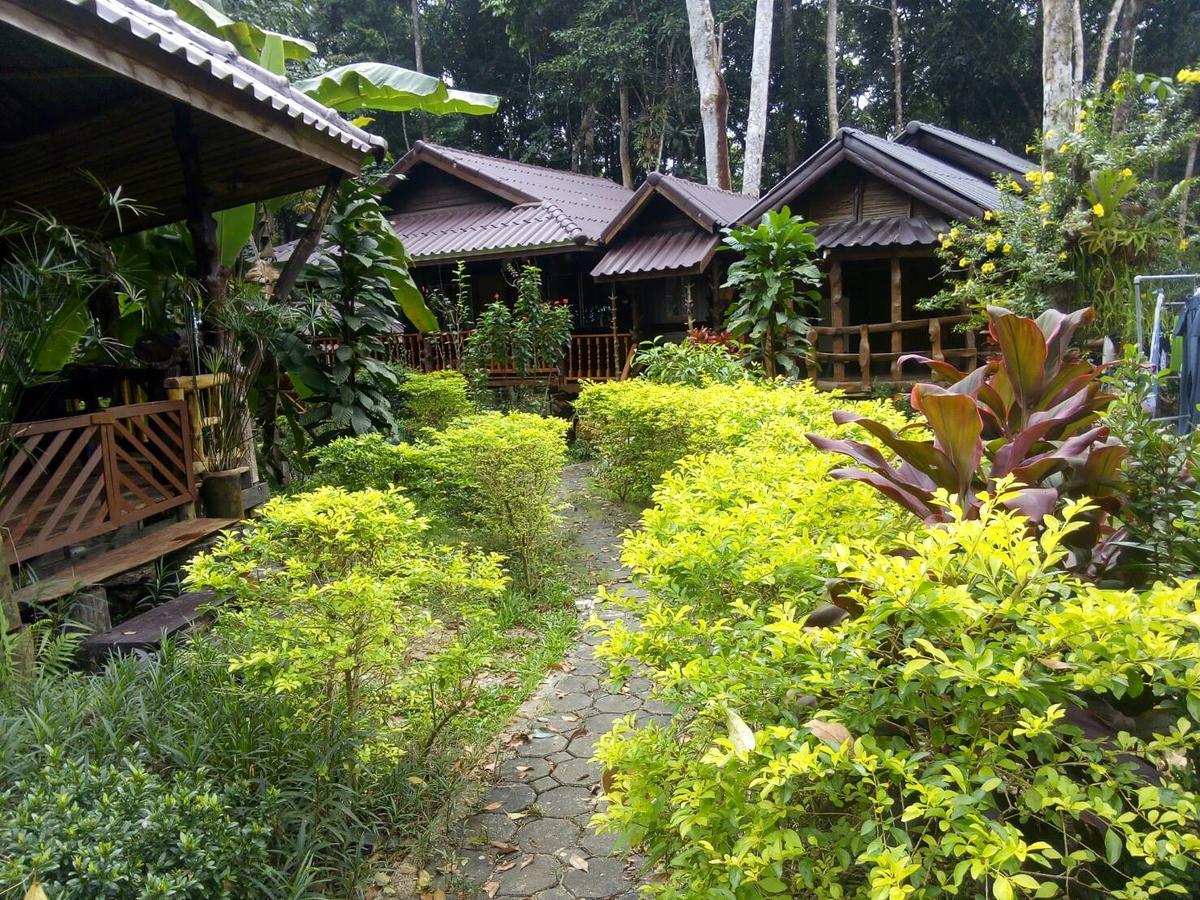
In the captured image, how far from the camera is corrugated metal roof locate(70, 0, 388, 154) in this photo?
12.1 ft

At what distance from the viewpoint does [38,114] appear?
18.1 feet

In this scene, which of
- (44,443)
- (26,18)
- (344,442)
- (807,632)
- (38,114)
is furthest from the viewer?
(344,442)

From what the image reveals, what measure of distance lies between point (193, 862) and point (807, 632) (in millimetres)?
1855

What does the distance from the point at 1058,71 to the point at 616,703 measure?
31.2 ft

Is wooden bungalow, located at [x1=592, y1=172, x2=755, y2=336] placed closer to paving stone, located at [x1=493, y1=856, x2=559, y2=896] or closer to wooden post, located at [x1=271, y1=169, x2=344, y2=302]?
wooden post, located at [x1=271, y1=169, x2=344, y2=302]

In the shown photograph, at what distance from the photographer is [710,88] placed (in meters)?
18.5

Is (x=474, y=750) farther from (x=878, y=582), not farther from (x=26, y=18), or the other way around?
(x=26, y=18)

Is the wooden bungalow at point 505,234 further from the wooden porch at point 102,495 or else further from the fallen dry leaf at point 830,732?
the fallen dry leaf at point 830,732

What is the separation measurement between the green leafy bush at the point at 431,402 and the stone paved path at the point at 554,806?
5.35 m

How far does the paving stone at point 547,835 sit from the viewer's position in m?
3.13

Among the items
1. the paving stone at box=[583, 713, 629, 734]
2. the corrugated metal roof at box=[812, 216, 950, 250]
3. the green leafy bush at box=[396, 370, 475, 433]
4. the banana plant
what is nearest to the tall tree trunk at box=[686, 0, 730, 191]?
the corrugated metal roof at box=[812, 216, 950, 250]

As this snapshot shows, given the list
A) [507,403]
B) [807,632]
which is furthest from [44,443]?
[507,403]

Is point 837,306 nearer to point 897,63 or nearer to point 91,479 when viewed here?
point 91,479

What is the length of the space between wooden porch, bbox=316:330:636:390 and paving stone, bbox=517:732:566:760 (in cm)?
930
